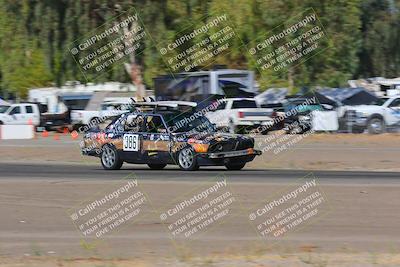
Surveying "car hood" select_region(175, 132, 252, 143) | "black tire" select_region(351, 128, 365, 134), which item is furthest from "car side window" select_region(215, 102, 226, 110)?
"car hood" select_region(175, 132, 252, 143)

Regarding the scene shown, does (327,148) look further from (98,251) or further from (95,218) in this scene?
(98,251)

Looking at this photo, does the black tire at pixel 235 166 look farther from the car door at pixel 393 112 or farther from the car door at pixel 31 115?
the car door at pixel 31 115

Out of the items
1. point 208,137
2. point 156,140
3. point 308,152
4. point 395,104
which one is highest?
point 208,137

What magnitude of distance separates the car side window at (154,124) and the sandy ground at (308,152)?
362cm

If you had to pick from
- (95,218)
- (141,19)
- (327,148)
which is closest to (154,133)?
(95,218)

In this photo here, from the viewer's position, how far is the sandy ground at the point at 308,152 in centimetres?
2531

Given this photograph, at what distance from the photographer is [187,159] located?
2200 centimetres

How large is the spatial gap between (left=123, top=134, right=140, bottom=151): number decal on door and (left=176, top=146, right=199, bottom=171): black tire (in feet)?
3.77

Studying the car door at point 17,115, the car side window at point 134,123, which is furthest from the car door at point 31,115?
the car side window at point 134,123

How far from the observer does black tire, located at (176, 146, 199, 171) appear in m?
21.8

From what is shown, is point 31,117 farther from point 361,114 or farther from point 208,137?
point 208,137

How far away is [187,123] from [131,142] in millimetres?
1455

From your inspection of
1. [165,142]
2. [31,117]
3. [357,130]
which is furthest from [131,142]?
[31,117]

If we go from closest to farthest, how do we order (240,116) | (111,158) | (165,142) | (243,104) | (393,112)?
(165,142) → (111,158) → (393,112) → (240,116) → (243,104)
